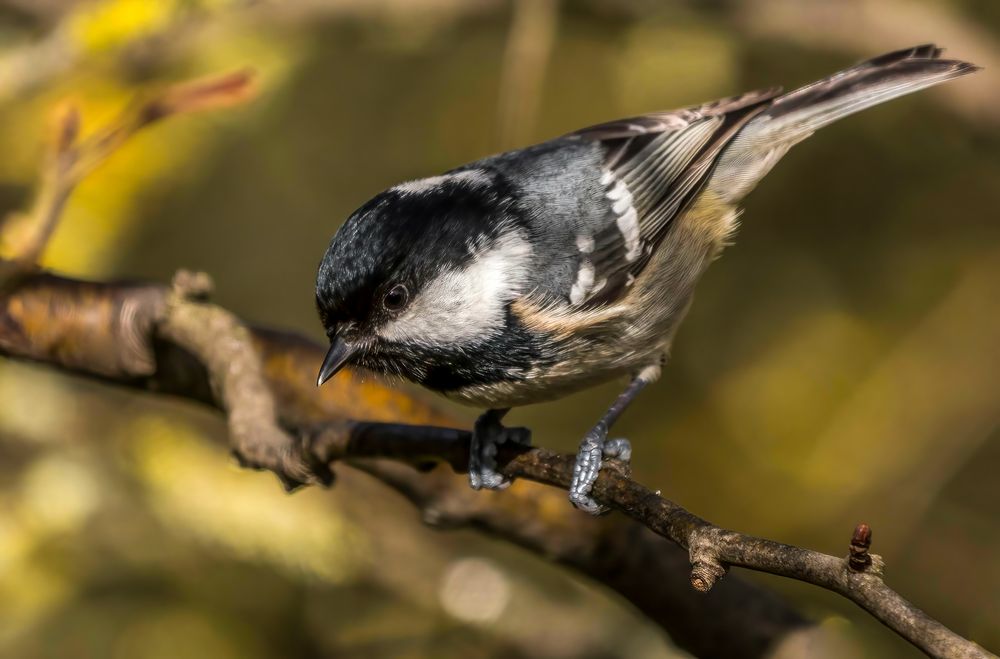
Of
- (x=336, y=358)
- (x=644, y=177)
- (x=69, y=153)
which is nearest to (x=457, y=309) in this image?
(x=336, y=358)

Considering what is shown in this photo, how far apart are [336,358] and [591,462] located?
1.87 ft

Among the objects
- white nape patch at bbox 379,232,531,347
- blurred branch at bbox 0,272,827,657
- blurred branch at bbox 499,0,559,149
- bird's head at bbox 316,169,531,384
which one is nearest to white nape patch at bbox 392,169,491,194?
bird's head at bbox 316,169,531,384

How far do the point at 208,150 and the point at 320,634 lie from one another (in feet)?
5.45

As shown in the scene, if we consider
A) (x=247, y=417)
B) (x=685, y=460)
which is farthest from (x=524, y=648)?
(x=247, y=417)

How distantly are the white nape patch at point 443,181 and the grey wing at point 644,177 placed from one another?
0.88ft

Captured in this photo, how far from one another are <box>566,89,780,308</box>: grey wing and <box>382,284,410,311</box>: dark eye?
38 cm

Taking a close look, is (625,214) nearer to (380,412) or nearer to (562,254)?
(562,254)

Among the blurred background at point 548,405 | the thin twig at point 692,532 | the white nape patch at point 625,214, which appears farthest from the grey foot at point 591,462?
the blurred background at point 548,405

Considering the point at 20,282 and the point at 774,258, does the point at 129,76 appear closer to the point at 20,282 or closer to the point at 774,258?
the point at 20,282

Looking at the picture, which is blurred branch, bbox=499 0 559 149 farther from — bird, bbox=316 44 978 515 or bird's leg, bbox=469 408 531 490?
bird's leg, bbox=469 408 531 490

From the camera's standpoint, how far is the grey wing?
96.9 inches

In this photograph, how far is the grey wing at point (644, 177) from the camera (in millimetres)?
2461

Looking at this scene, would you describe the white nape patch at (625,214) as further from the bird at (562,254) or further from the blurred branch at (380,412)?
the blurred branch at (380,412)

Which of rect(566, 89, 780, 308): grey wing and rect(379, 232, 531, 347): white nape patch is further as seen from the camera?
rect(566, 89, 780, 308): grey wing
